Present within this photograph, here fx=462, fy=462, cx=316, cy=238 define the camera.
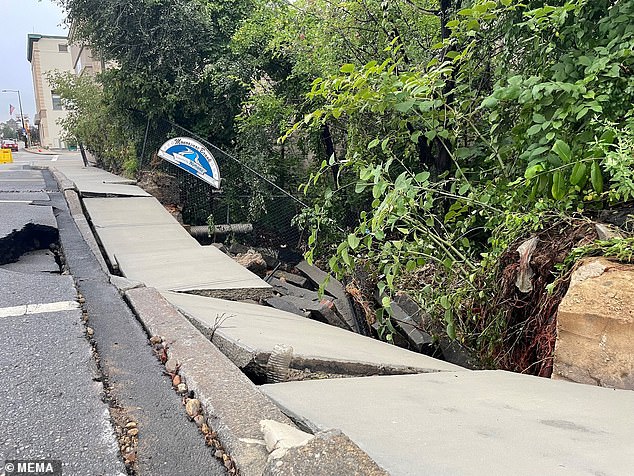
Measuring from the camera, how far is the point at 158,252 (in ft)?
15.7

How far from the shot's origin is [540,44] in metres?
3.43

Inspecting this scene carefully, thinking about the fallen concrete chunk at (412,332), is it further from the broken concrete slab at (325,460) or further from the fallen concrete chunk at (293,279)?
the broken concrete slab at (325,460)

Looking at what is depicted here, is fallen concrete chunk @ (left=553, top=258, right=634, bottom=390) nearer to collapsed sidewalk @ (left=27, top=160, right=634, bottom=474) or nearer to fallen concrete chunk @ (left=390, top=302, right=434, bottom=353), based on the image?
collapsed sidewalk @ (left=27, top=160, right=634, bottom=474)

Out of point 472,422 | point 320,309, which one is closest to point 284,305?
point 320,309

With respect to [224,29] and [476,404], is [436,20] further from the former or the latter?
[476,404]

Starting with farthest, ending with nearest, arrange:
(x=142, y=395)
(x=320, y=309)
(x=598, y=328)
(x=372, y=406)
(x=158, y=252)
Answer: (x=320, y=309) < (x=158, y=252) < (x=598, y=328) < (x=142, y=395) < (x=372, y=406)

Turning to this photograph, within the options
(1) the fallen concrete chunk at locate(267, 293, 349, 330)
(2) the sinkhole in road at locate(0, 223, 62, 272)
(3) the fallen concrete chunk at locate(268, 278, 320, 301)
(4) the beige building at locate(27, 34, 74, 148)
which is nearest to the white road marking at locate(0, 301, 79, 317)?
(2) the sinkhole in road at locate(0, 223, 62, 272)

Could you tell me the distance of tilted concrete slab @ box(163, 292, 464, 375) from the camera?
2.12 meters

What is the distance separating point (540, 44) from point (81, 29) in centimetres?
856

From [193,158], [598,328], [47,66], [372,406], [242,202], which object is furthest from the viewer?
[47,66]

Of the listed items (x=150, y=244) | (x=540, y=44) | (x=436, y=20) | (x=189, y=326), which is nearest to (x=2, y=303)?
(x=189, y=326)

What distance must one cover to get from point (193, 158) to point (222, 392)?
5.86 m

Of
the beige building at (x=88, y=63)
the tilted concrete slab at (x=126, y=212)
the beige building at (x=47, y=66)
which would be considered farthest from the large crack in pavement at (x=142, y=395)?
the beige building at (x=47, y=66)

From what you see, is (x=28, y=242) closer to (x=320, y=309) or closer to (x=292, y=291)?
(x=292, y=291)
